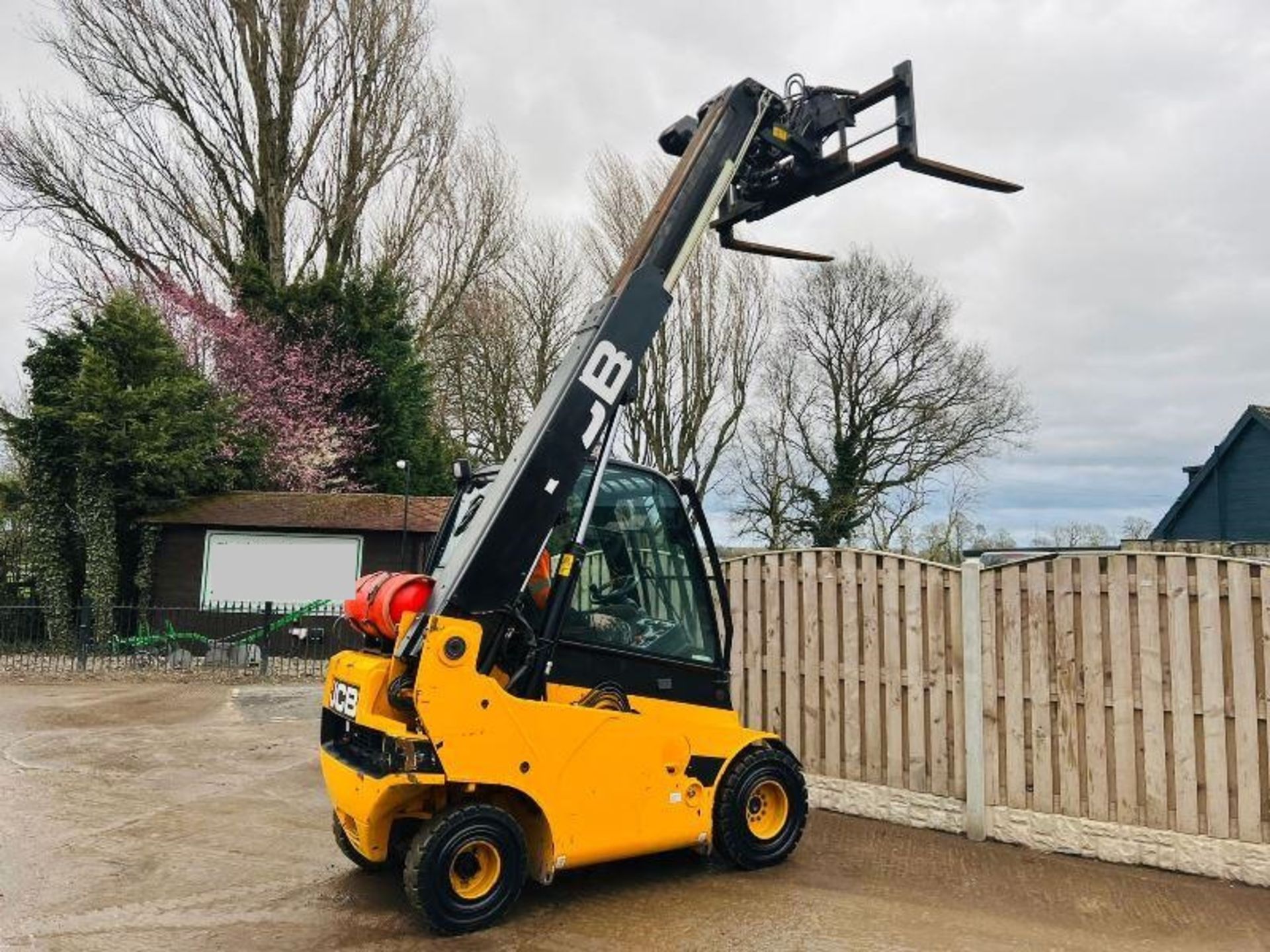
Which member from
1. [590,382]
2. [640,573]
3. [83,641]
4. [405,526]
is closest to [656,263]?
[590,382]

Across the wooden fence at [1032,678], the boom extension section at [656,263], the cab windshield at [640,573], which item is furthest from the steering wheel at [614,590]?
the wooden fence at [1032,678]

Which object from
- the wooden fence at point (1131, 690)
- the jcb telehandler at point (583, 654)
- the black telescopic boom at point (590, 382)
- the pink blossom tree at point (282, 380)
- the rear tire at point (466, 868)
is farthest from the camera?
the pink blossom tree at point (282, 380)

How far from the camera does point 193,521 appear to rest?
15.8m

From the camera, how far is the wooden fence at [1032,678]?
4.67 m

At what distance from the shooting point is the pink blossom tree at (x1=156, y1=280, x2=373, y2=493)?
19219 millimetres

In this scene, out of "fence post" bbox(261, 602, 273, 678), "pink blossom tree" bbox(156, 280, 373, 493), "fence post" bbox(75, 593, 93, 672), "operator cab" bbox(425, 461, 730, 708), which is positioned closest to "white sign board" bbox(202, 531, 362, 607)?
"fence post" bbox(75, 593, 93, 672)

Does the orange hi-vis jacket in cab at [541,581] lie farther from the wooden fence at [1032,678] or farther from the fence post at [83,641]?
the fence post at [83,641]

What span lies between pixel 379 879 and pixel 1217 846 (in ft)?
14.8

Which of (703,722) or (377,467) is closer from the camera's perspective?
(703,722)

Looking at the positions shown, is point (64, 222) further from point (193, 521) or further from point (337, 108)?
point (193, 521)

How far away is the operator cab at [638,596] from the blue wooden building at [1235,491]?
19.7 meters

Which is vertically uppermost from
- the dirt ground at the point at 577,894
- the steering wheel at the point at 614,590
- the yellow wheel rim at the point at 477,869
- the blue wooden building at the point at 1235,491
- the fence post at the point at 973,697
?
the blue wooden building at the point at 1235,491

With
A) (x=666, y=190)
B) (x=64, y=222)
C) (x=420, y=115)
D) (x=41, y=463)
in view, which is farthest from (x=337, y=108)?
(x=666, y=190)

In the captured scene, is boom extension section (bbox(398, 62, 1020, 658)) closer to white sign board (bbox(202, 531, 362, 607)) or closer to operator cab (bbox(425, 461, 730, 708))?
operator cab (bbox(425, 461, 730, 708))
